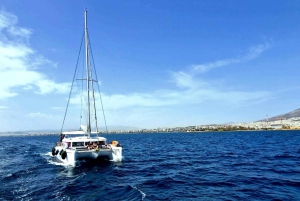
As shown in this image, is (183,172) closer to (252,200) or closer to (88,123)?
(252,200)

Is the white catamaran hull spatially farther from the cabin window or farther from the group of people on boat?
the cabin window

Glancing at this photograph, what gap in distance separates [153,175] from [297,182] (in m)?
11.3

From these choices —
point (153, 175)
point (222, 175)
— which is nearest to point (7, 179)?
point (153, 175)

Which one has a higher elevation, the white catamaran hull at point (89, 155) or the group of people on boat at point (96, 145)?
the group of people on boat at point (96, 145)

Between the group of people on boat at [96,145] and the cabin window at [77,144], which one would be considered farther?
the cabin window at [77,144]

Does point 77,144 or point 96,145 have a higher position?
point 77,144

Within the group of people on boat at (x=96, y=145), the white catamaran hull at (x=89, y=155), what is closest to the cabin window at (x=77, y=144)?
the group of people on boat at (x=96, y=145)

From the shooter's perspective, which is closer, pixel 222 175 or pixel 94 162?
pixel 222 175

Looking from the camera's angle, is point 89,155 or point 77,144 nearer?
point 89,155

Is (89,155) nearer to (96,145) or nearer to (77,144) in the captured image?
(96,145)

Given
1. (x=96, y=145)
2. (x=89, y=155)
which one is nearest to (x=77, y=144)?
(x=96, y=145)

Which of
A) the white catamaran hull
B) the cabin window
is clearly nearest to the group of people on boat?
the white catamaran hull

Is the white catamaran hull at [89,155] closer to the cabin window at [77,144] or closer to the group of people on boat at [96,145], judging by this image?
the group of people on boat at [96,145]

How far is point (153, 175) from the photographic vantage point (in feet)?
70.8
